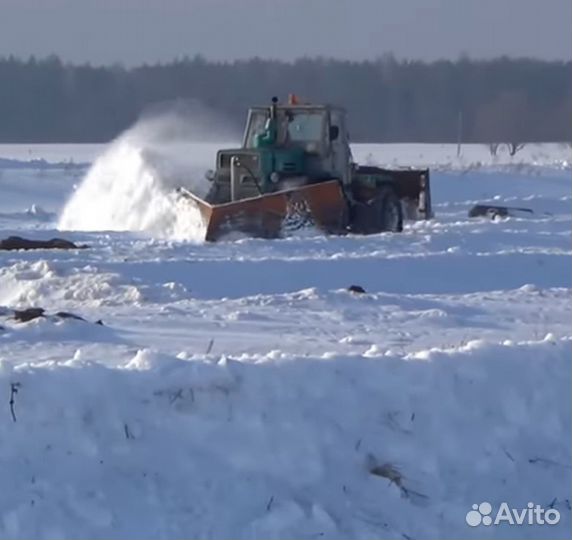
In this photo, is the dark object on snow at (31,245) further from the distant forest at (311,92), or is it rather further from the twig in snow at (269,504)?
the distant forest at (311,92)

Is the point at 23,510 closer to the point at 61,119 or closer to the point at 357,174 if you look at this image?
the point at 357,174

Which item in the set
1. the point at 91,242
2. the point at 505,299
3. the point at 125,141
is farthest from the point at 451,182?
the point at 505,299

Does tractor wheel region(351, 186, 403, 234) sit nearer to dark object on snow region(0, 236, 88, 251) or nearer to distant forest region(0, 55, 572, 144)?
dark object on snow region(0, 236, 88, 251)

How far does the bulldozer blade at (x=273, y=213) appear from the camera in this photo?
21.6 meters

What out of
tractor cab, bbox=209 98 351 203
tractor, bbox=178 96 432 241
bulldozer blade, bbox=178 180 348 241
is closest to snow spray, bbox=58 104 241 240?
bulldozer blade, bbox=178 180 348 241

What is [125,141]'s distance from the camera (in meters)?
30.1

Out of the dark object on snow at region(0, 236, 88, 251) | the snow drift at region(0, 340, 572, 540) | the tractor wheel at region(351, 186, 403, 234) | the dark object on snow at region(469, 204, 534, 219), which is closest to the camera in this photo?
the snow drift at region(0, 340, 572, 540)

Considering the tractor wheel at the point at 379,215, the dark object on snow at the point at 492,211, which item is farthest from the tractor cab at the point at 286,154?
the dark object on snow at the point at 492,211

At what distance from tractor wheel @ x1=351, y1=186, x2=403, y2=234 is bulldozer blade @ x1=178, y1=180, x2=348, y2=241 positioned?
4.40ft

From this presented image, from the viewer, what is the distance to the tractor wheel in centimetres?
2403

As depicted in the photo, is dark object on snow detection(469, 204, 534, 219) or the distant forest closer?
dark object on snow detection(469, 204, 534, 219)

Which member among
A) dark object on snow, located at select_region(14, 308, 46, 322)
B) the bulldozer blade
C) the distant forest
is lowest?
the distant forest

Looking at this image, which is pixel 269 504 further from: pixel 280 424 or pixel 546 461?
pixel 546 461

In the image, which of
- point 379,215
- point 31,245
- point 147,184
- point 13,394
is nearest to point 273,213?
point 379,215
